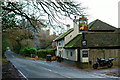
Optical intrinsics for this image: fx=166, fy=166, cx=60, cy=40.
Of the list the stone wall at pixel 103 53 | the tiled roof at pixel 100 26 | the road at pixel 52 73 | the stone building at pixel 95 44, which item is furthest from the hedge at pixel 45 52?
the road at pixel 52 73

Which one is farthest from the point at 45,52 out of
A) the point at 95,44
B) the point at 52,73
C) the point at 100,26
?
the point at 52,73

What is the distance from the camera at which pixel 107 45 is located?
87.9ft

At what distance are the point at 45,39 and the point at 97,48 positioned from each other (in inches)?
1525

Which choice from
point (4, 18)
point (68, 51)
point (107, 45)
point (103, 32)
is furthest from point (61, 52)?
point (4, 18)

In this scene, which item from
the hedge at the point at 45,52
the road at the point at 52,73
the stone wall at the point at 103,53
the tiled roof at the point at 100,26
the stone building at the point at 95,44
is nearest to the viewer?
the road at the point at 52,73

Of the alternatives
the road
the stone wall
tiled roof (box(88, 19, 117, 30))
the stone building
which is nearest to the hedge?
the stone building

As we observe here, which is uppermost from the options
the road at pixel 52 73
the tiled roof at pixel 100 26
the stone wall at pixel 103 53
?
the tiled roof at pixel 100 26

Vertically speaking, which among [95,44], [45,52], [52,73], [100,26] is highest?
[100,26]

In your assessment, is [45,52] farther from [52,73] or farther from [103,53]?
[52,73]

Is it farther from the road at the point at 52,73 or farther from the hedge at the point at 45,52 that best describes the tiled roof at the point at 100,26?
the hedge at the point at 45,52

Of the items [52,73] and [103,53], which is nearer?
[52,73]

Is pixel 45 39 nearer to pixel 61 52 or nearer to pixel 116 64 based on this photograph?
pixel 61 52

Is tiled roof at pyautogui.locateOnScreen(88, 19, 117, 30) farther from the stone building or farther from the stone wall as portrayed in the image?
the stone wall

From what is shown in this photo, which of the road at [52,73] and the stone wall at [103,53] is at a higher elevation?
the stone wall at [103,53]
